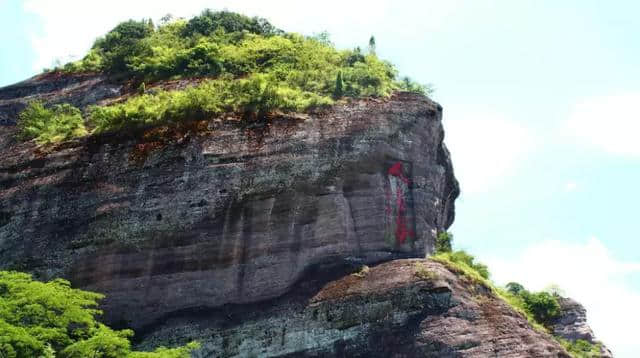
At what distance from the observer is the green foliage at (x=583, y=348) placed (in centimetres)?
3159

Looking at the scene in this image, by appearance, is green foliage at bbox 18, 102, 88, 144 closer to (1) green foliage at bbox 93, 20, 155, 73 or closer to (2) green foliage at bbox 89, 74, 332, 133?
(2) green foliage at bbox 89, 74, 332, 133

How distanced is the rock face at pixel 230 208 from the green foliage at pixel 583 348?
7.18 meters

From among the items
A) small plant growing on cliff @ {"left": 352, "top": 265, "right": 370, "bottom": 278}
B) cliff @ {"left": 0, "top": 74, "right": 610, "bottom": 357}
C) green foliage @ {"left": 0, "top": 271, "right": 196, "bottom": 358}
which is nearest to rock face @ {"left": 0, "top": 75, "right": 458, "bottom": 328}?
cliff @ {"left": 0, "top": 74, "right": 610, "bottom": 357}

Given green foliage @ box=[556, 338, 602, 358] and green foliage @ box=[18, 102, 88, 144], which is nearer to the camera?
green foliage @ box=[556, 338, 602, 358]

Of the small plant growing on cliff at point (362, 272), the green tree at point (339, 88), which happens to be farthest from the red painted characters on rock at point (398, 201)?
the green tree at point (339, 88)

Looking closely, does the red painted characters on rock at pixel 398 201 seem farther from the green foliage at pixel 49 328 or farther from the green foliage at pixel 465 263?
the green foliage at pixel 49 328

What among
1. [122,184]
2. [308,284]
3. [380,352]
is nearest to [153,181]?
[122,184]

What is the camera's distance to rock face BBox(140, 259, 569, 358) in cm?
2488

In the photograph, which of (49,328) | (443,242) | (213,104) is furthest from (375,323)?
(213,104)

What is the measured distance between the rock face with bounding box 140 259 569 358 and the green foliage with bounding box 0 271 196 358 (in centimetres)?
373

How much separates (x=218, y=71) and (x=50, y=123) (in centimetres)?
754

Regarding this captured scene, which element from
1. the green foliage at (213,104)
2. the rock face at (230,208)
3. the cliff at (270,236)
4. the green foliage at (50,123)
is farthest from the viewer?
the green foliage at (50,123)

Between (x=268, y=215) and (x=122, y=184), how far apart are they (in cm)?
587

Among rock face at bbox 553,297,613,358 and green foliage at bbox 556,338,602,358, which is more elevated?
rock face at bbox 553,297,613,358
